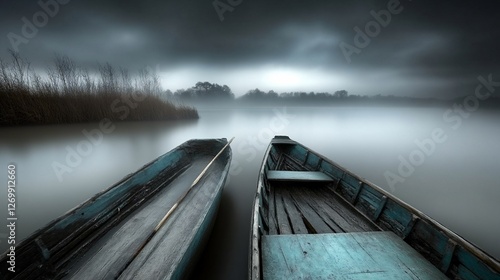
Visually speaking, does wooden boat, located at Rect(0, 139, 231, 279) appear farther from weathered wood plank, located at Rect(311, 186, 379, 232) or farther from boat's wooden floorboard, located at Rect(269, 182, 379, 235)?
weathered wood plank, located at Rect(311, 186, 379, 232)

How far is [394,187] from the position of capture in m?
6.30

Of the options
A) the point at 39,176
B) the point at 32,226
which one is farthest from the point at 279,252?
the point at 39,176

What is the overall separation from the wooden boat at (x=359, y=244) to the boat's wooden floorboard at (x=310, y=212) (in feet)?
0.05

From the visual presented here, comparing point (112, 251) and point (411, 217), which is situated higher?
point (411, 217)

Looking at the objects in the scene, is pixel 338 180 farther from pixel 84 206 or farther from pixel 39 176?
pixel 39 176

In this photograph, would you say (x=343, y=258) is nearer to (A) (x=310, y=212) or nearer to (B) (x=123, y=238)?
(A) (x=310, y=212)

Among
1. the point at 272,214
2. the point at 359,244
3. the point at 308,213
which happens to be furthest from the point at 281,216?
the point at 359,244

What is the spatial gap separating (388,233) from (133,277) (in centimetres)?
332

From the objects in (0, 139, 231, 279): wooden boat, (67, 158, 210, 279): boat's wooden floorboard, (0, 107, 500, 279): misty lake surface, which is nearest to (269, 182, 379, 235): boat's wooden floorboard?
(0, 107, 500, 279): misty lake surface

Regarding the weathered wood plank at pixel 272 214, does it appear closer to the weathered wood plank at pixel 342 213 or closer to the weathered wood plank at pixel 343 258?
the weathered wood plank at pixel 343 258

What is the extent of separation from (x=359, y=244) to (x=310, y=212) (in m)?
1.24

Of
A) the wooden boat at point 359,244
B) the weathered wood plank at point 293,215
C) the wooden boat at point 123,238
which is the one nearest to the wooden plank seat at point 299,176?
the weathered wood plank at point 293,215

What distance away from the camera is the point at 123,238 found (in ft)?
9.74

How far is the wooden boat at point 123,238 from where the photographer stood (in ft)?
7.05
